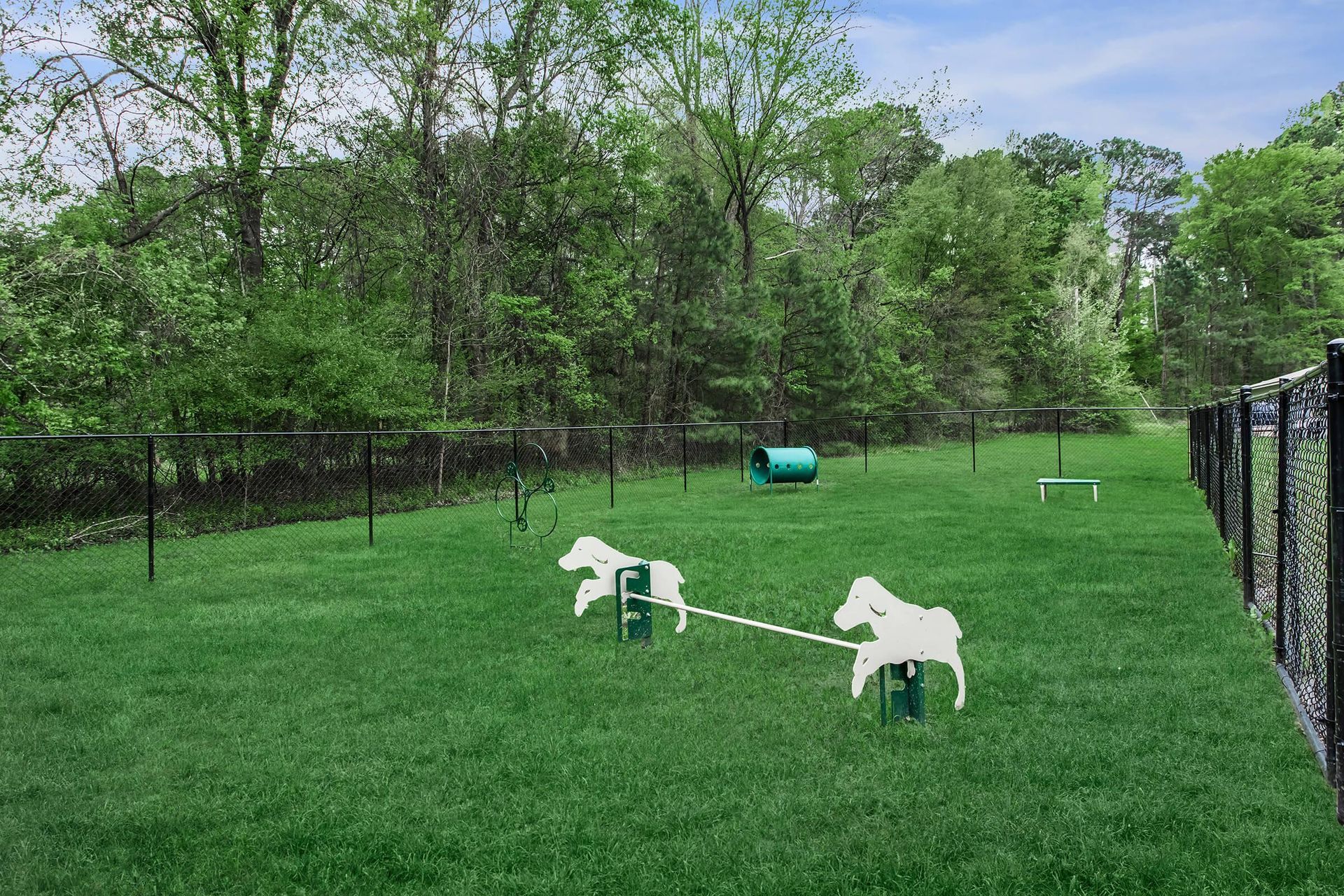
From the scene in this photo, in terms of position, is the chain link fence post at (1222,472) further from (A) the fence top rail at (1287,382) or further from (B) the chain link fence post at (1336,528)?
(B) the chain link fence post at (1336,528)

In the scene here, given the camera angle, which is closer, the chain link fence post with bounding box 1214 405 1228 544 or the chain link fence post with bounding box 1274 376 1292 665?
the chain link fence post with bounding box 1274 376 1292 665

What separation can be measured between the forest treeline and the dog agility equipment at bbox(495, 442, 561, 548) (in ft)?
7.46

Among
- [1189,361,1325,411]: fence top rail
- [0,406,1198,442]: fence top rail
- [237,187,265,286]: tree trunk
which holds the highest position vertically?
[237,187,265,286]: tree trunk

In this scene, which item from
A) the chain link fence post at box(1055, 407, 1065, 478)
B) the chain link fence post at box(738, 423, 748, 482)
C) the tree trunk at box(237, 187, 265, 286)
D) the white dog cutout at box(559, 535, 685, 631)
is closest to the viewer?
the white dog cutout at box(559, 535, 685, 631)

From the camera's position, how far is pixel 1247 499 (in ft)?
18.2

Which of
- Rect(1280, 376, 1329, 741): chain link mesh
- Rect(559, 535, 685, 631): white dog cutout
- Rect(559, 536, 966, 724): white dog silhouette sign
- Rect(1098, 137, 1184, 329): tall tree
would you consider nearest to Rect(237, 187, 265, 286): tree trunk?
Rect(559, 535, 685, 631): white dog cutout

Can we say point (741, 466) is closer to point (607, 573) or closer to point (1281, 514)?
point (607, 573)

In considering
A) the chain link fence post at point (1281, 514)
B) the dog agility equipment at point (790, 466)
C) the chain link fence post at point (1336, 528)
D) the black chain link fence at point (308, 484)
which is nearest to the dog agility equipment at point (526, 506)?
the black chain link fence at point (308, 484)

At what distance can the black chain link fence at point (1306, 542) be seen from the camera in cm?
275

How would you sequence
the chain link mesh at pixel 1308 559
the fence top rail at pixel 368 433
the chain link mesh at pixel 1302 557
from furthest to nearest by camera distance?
the fence top rail at pixel 368 433 < the chain link mesh at pixel 1308 559 < the chain link mesh at pixel 1302 557

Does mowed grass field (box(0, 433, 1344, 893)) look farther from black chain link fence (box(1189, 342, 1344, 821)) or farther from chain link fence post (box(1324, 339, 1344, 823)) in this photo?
chain link fence post (box(1324, 339, 1344, 823))

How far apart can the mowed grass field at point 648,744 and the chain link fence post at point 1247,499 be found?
229 mm

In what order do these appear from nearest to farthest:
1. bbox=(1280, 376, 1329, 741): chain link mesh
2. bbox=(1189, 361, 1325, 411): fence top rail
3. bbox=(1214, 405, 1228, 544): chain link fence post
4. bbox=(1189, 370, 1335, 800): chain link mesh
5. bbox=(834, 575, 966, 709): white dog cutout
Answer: bbox=(1189, 361, 1325, 411): fence top rail < bbox=(1189, 370, 1335, 800): chain link mesh < bbox=(1280, 376, 1329, 741): chain link mesh < bbox=(834, 575, 966, 709): white dog cutout < bbox=(1214, 405, 1228, 544): chain link fence post

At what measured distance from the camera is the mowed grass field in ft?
8.96
